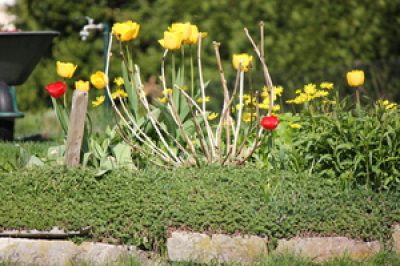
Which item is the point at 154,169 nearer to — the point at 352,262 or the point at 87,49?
the point at 352,262

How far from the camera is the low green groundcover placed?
526 centimetres

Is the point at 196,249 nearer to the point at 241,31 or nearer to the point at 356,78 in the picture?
the point at 356,78

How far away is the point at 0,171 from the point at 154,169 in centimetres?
87

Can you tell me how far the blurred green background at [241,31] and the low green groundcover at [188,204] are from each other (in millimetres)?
5937

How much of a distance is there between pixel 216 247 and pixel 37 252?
0.91 metres

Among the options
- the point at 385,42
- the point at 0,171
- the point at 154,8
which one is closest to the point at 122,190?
the point at 0,171

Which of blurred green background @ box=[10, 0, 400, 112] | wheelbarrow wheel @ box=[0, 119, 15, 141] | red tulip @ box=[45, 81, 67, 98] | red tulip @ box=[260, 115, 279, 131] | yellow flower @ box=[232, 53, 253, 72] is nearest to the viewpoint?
red tulip @ box=[260, 115, 279, 131]

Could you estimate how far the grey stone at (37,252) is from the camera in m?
5.24

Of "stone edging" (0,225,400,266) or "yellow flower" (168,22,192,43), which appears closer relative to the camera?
"stone edging" (0,225,400,266)

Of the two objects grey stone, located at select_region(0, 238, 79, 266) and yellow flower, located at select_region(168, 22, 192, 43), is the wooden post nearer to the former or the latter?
grey stone, located at select_region(0, 238, 79, 266)

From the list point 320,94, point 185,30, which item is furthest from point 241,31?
point 185,30

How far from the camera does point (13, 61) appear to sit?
9.17 metres

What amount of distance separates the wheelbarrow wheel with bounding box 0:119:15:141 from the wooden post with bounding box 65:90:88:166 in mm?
3757

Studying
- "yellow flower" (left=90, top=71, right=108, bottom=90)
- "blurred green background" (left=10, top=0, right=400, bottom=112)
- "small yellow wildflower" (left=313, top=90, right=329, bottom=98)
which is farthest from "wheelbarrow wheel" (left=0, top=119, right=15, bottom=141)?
"small yellow wildflower" (left=313, top=90, right=329, bottom=98)
